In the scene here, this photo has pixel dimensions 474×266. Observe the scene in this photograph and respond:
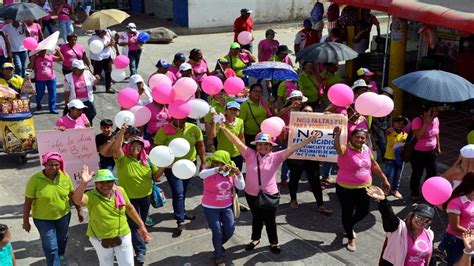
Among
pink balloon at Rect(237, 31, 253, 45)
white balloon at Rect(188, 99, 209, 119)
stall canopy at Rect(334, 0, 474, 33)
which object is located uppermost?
stall canopy at Rect(334, 0, 474, 33)

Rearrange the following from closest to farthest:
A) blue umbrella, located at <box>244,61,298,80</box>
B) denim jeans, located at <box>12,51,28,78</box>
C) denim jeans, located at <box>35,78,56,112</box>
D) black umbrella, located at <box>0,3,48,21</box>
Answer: blue umbrella, located at <box>244,61,298,80</box> → denim jeans, located at <box>35,78,56,112</box> → black umbrella, located at <box>0,3,48,21</box> → denim jeans, located at <box>12,51,28,78</box>

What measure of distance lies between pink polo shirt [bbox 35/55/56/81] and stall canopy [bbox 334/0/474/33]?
6.58 meters

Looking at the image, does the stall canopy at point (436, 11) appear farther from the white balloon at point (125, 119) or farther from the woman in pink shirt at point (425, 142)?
the white balloon at point (125, 119)

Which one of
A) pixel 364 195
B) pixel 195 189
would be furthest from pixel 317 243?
pixel 195 189

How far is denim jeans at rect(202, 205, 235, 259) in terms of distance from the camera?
6875 mm

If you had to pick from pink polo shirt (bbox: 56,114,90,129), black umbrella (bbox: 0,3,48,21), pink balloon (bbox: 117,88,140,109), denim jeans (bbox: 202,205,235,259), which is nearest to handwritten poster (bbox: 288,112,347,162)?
denim jeans (bbox: 202,205,235,259)

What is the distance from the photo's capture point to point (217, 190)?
6777 millimetres

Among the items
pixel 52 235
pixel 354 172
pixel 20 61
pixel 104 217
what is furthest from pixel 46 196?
pixel 20 61

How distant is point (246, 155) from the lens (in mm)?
7152

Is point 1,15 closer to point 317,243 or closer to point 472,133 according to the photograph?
point 317,243

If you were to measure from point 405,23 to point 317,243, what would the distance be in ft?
19.1

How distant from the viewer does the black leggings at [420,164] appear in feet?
28.2

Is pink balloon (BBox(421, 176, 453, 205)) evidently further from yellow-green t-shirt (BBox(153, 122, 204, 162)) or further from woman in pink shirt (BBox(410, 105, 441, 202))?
yellow-green t-shirt (BBox(153, 122, 204, 162))

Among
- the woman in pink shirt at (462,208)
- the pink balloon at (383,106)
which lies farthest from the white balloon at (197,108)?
the woman in pink shirt at (462,208)
